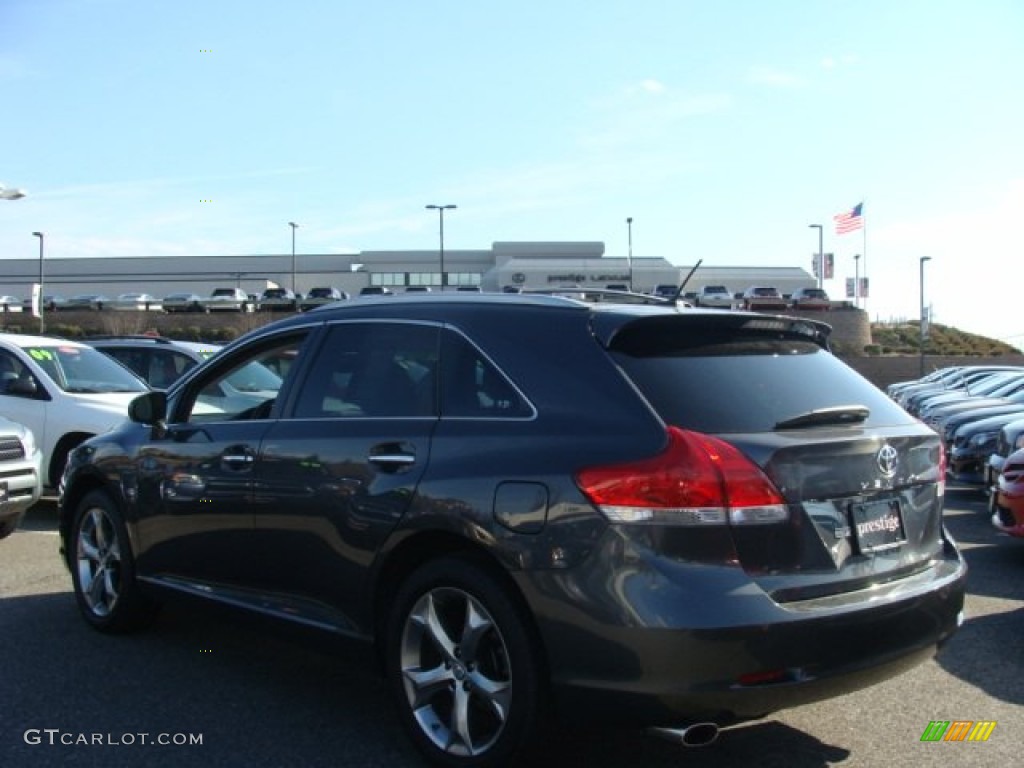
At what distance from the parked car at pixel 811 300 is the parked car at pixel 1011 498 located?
5223 cm

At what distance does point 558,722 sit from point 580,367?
49.3 inches

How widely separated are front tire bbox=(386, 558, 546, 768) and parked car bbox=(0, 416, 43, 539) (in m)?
5.19

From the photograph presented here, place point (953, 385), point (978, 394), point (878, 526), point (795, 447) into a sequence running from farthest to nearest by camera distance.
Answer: point (953, 385)
point (978, 394)
point (878, 526)
point (795, 447)

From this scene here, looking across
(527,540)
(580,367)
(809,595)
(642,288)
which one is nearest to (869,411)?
(809,595)

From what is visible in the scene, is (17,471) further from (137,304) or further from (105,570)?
(137,304)

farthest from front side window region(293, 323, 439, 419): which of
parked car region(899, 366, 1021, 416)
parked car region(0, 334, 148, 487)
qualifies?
parked car region(899, 366, 1021, 416)

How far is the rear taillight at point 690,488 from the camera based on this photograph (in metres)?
3.29

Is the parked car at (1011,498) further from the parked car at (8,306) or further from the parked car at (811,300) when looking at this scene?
the parked car at (8,306)

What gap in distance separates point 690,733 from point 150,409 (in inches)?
134

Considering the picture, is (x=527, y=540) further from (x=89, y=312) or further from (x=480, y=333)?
(x=89, y=312)

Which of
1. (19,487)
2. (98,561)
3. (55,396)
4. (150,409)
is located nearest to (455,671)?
(150,409)

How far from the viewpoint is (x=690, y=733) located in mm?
3318

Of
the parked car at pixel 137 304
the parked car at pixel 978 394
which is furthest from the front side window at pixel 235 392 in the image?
the parked car at pixel 137 304

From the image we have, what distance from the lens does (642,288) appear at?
8094 cm
